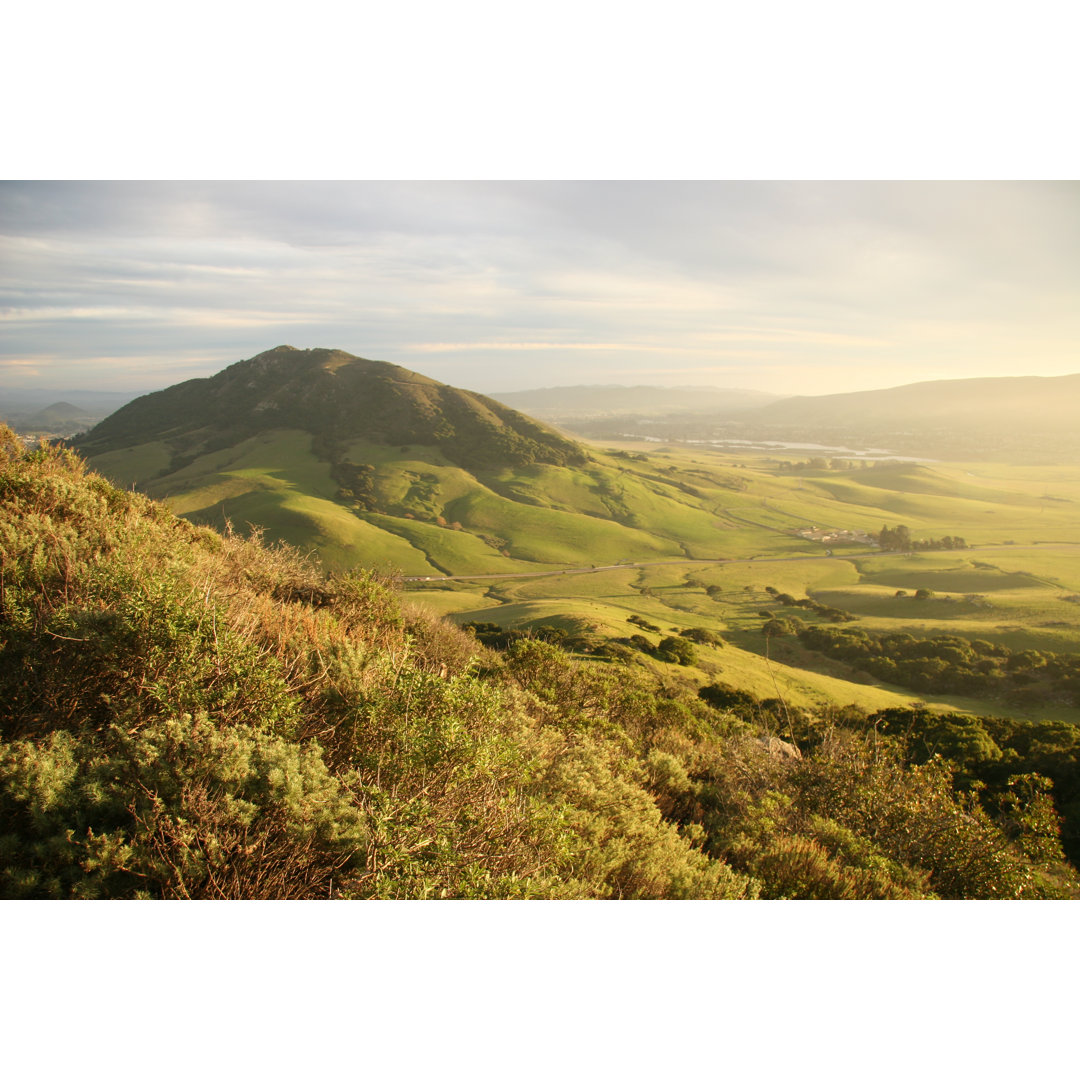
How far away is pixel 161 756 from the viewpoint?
2.95m

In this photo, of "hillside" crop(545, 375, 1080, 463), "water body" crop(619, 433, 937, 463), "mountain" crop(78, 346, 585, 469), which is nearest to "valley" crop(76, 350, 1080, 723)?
"mountain" crop(78, 346, 585, 469)

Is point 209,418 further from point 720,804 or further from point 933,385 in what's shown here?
point 933,385

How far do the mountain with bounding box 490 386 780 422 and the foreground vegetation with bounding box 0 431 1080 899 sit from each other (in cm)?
9394

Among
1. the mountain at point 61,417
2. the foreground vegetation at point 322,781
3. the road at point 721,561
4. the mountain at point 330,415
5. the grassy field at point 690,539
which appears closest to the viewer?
the foreground vegetation at point 322,781

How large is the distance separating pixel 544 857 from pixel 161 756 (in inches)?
92.7

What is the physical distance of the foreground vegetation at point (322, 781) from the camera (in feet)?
9.39

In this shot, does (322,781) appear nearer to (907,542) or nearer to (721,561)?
(721,561)

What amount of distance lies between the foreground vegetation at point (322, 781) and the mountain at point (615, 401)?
308ft

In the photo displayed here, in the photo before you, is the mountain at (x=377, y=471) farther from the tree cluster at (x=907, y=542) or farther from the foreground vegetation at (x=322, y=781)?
the foreground vegetation at (x=322, y=781)

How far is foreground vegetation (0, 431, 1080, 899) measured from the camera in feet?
9.39

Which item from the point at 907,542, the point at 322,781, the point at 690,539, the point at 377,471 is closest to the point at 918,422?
the point at 907,542

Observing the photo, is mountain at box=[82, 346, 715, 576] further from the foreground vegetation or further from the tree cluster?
the foreground vegetation

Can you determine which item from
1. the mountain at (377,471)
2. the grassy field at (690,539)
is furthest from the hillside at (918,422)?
the mountain at (377,471)

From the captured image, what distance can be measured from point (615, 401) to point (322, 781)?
128 m
